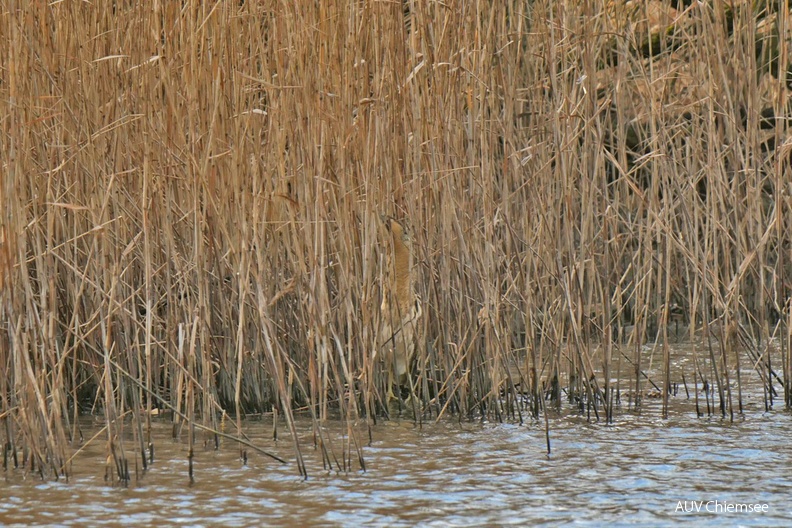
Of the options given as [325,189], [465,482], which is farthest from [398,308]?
[465,482]

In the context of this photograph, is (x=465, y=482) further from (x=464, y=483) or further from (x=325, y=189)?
(x=325, y=189)

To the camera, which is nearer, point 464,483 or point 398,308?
point 464,483

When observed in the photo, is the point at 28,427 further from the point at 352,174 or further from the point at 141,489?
the point at 352,174

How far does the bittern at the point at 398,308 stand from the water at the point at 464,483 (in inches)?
13.2

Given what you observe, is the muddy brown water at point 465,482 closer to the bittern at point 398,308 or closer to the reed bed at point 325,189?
the reed bed at point 325,189

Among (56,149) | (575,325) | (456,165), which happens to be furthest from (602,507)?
(56,149)

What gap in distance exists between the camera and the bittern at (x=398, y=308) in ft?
14.8

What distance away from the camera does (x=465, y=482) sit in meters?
3.70

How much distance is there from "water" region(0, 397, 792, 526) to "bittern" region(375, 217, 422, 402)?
1.10 feet

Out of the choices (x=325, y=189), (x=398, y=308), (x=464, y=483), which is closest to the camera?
(x=464, y=483)

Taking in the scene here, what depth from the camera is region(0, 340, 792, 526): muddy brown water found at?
3.32 metres

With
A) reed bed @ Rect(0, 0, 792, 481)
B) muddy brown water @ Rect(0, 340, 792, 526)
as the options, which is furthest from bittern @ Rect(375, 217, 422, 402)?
muddy brown water @ Rect(0, 340, 792, 526)

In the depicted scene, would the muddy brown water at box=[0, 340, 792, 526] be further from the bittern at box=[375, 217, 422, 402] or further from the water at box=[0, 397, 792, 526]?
the bittern at box=[375, 217, 422, 402]

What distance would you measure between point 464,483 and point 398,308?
102 centimetres
